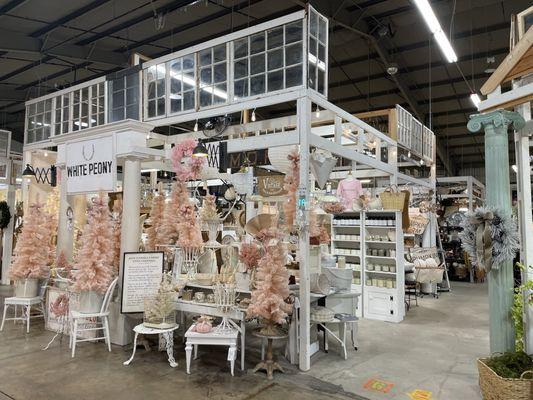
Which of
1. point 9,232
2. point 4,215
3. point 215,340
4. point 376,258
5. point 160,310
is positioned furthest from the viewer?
point 9,232

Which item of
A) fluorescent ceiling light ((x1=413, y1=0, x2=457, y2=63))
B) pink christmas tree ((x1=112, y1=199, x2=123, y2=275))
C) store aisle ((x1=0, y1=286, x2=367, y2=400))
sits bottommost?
store aisle ((x1=0, y1=286, x2=367, y2=400))

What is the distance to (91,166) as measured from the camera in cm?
629

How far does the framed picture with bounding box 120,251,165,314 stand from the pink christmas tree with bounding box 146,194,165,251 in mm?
634

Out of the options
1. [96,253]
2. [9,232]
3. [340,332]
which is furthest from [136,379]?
[9,232]

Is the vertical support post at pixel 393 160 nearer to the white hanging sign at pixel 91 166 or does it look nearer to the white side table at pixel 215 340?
the white side table at pixel 215 340

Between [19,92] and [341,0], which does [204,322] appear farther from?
[19,92]

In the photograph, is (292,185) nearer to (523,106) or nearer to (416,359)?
(523,106)

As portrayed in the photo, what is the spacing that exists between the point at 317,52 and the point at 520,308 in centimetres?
358

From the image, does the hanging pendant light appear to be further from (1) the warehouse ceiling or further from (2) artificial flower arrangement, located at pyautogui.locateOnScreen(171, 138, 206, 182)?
(1) the warehouse ceiling

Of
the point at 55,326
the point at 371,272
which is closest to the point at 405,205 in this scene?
the point at 371,272

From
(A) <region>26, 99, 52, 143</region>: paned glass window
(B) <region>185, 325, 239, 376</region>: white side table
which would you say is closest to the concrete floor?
(B) <region>185, 325, 239, 376</region>: white side table

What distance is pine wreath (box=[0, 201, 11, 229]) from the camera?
11.7 meters

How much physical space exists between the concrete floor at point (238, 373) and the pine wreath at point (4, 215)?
21.3ft

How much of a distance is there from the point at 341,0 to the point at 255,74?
4.33m
